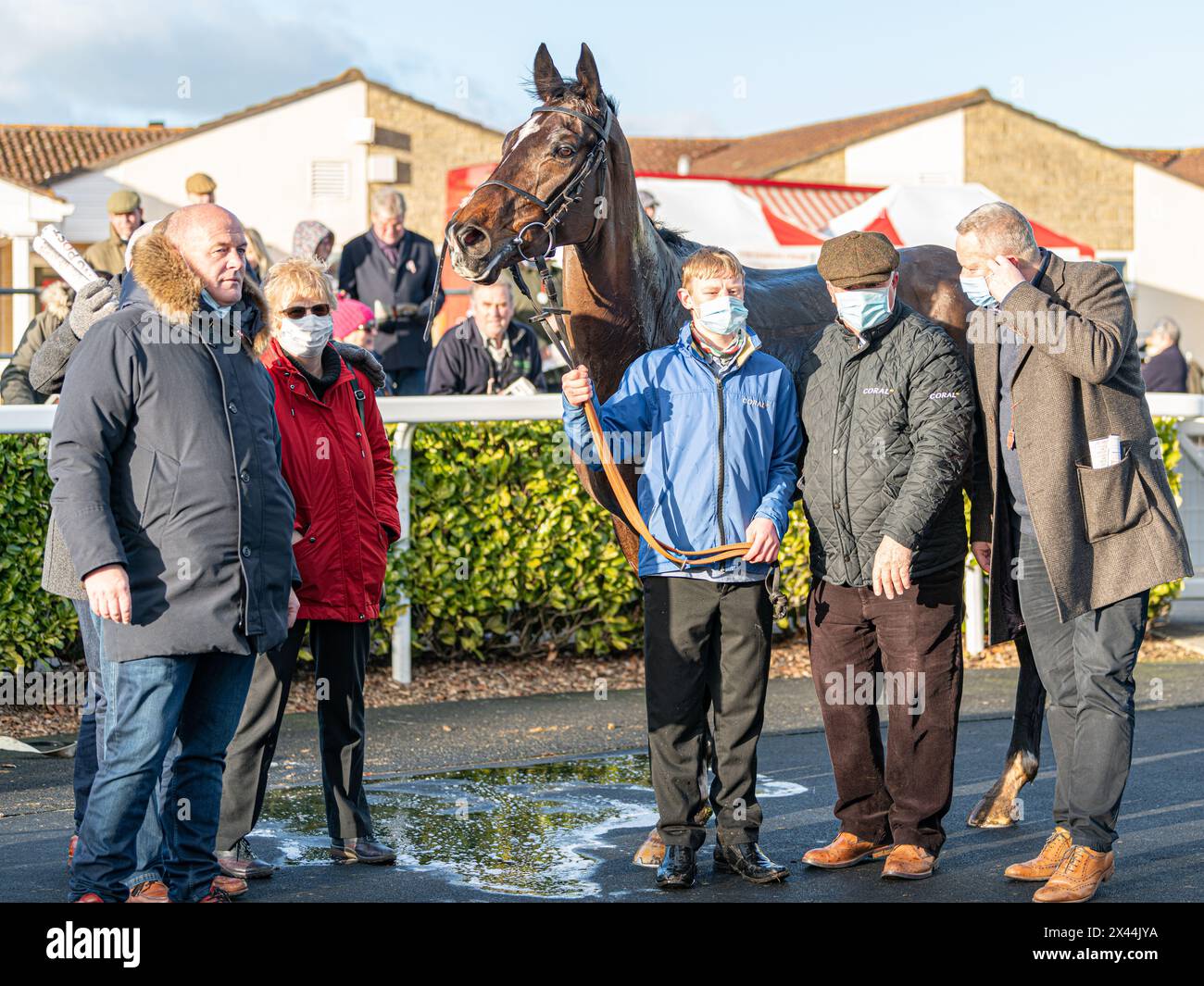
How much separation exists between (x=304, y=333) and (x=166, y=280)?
34.9 inches

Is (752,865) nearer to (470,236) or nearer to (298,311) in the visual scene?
(470,236)

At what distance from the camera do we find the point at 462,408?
8875mm

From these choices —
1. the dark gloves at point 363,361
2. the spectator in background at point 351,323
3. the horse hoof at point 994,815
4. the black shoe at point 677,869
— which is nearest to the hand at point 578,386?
the dark gloves at point 363,361

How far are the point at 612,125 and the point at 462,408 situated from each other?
3334mm

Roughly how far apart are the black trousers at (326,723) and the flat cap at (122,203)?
494cm

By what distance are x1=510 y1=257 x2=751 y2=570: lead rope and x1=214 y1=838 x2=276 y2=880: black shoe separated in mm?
1716

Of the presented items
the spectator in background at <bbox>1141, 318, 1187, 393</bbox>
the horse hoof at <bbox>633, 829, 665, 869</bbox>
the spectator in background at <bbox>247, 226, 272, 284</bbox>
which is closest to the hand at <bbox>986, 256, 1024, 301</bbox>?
the horse hoof at <bbox>633, 829, 665, 869</bbox>

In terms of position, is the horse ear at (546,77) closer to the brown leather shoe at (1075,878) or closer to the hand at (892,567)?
the hand at (892,567)

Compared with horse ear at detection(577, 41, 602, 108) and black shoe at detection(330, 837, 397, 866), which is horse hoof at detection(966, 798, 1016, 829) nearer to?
black shoe at detection(330, 837, 397, 866)

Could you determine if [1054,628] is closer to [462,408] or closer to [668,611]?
[668,611]

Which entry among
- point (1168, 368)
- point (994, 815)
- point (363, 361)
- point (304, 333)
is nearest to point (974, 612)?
point (994, 815)

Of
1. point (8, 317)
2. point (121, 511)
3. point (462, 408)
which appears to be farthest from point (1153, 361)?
point (8, 317)

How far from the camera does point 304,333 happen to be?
548cm

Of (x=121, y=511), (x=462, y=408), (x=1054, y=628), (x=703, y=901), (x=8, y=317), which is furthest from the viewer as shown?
(x=8, y=317)
